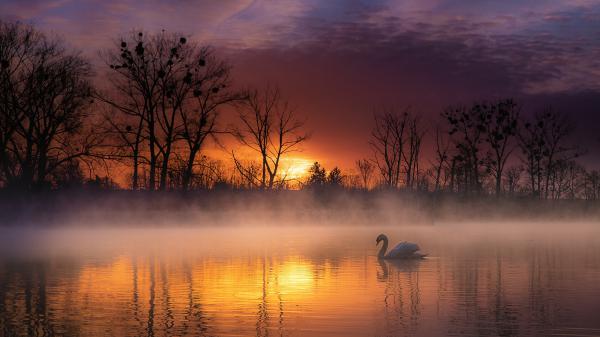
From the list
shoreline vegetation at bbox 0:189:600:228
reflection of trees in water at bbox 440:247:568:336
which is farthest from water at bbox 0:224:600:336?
shoreline vegetation at bbox 0:189:600:228

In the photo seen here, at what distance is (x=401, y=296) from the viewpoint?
20469 mm

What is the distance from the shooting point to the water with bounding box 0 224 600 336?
15.9 metres

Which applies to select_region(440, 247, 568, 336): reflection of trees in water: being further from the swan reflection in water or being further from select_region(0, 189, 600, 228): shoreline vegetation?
select_region(0, 189, 600, 228): shoreline vegetation

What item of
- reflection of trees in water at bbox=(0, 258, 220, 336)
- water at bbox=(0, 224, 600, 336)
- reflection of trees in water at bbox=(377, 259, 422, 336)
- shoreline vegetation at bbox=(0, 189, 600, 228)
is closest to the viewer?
reflection of trees in water at bbox=(0, 258, 220, 336)

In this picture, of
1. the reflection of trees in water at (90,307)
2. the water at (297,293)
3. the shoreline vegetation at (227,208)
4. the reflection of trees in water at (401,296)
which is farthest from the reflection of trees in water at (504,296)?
the shoreline vegetation at (227,208)

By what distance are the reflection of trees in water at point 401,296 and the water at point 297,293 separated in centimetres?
4

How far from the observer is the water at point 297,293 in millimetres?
15914

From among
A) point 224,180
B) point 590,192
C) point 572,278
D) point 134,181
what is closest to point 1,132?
point 134,181

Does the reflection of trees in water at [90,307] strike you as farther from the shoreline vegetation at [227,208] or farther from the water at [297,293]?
the shoreline vegetation at [227,208]

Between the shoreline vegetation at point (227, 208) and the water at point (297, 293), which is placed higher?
the shoreline vegetation at point (227, 208)

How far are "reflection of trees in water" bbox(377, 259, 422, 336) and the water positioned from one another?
1.4 inches

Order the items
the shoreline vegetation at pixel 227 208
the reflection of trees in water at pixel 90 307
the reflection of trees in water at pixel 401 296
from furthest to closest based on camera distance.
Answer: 1. the shoreline vegetation at pixel 227 208
2. the reflection of trees in water at pixel 401 296
3. the reflection of trees in water at pixel 90 307

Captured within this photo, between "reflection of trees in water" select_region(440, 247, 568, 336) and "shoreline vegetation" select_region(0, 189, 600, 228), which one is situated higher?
"shoreline vegetation" select_region(0, 189, 600, 228)

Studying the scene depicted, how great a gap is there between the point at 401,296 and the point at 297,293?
238 cm
